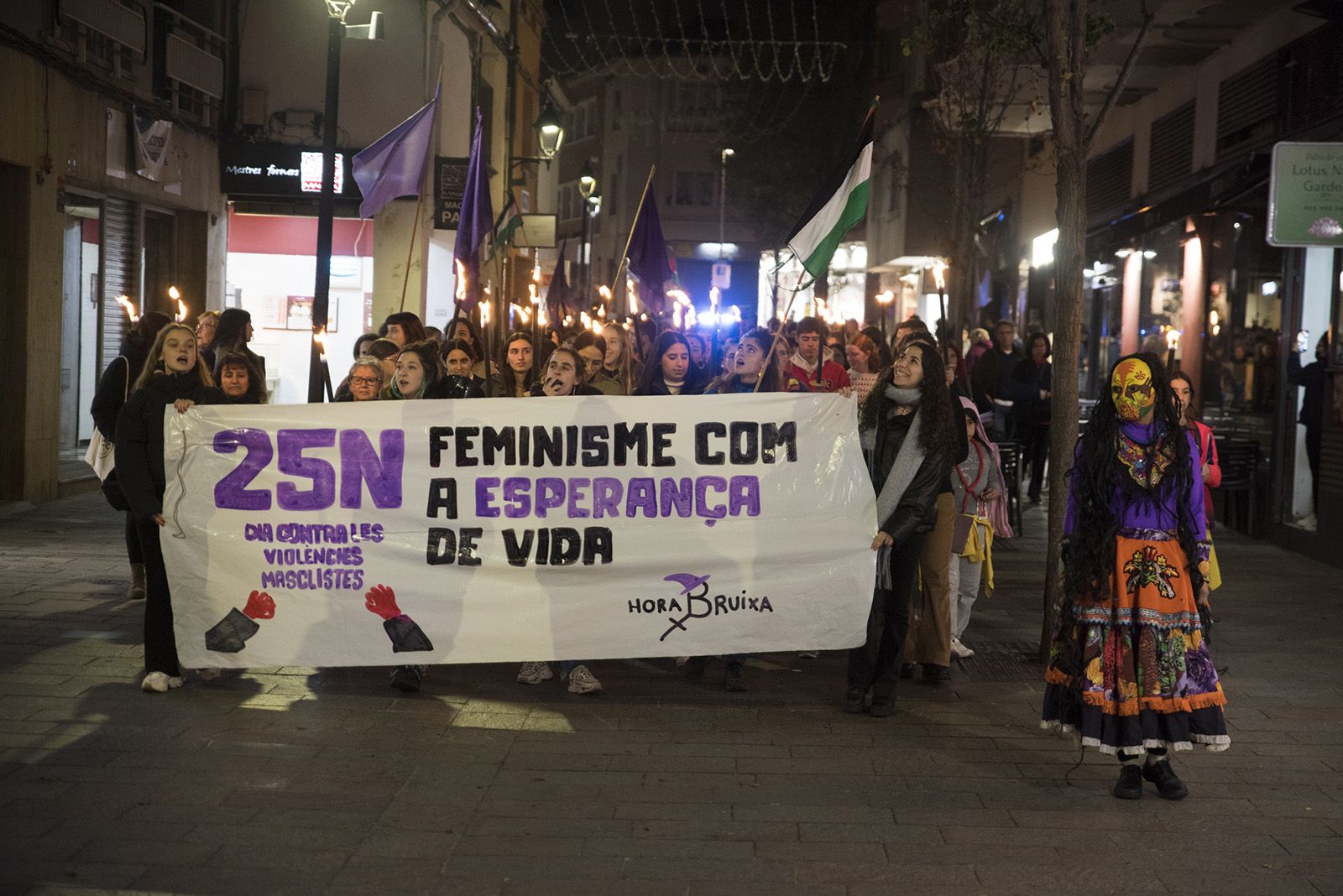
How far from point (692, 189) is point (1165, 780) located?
202 ft

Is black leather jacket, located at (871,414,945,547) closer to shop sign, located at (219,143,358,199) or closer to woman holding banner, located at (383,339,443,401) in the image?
woman holding banner, located at (383,339,443,401)

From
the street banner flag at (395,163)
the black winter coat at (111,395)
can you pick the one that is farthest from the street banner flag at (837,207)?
the black winter coat at (111,395)

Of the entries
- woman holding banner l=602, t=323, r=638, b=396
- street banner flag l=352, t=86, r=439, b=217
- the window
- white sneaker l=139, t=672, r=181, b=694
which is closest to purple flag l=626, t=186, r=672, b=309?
street banner flag l=352, t=86, r=439, b=217

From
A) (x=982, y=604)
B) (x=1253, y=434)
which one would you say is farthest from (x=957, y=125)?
(x=982, y=604)

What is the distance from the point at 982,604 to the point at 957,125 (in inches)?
481

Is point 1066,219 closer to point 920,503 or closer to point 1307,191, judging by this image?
point 920,503

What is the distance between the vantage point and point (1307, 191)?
10680 millimetres

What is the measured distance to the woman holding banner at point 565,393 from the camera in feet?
25.0

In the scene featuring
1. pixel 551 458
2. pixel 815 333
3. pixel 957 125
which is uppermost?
pixel 957 125

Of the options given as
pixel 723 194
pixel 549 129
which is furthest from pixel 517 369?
pixel 723 194

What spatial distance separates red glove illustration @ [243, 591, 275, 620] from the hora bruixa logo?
5.86ft

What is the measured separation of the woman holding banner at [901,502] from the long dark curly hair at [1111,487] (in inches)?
47.8

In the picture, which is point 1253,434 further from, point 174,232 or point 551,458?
point 174,232

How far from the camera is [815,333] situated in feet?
31.0
